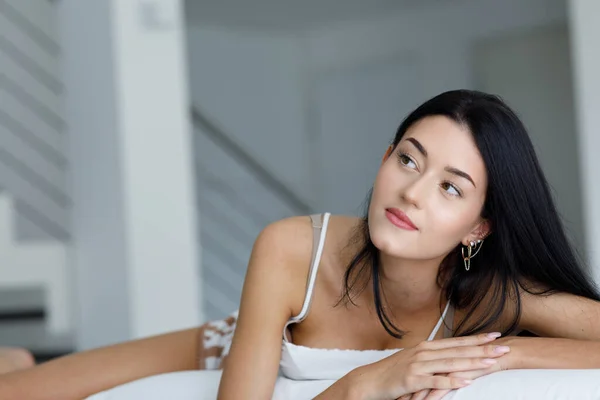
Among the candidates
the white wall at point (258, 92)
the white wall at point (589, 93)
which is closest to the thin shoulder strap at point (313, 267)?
the white wall at point (589, 93)

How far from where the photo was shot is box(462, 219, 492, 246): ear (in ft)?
6.41

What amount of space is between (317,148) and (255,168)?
1625mm

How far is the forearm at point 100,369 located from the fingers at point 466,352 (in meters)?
1.03

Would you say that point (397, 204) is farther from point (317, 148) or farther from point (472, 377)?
point (317, 148)

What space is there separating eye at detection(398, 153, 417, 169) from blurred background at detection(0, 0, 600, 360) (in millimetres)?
1829

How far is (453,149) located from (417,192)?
0.39 ft

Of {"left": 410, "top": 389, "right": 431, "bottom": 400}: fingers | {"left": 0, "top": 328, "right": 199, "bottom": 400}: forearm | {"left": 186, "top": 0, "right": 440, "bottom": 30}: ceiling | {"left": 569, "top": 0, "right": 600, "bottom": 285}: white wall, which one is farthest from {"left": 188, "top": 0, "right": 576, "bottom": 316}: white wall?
{"left": 410, "top": 389, "right": 431, "bottom": 400}: fingers

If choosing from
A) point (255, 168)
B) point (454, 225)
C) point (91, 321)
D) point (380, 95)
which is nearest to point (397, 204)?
point (454, 225)

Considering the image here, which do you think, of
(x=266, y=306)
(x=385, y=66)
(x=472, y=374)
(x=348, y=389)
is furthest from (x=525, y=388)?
(x=385, y=66)

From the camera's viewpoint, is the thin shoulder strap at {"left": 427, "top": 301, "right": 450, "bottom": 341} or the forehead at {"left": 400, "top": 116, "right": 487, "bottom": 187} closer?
the forehead at {"left": 400, "top": 116, "right": 487, "bottom": 187}

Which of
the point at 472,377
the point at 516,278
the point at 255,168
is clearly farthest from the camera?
the point at 255,168

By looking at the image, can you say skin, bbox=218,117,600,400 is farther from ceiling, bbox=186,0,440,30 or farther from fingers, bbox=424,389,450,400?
ceiling, bbox=186,0,440,30

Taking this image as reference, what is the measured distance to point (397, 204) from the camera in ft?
6.05

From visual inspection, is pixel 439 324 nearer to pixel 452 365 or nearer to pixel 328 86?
pixel 452 365
